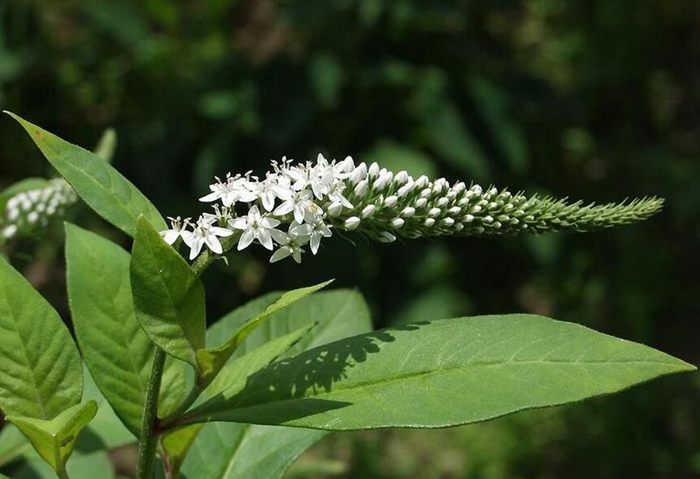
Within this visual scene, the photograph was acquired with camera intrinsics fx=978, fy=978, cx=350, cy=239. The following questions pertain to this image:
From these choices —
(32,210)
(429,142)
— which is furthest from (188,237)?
(429,142)

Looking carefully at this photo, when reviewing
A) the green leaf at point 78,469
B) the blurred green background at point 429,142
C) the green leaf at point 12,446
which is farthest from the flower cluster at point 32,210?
the blurred green background at point 429,142

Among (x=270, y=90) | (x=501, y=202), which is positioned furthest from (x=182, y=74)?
(x=501, y=202)

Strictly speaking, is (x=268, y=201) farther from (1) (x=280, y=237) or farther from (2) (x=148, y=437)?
(2) (x=148, y=437)

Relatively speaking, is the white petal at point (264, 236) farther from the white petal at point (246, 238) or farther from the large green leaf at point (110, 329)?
the large green leaf at point (110, 329)

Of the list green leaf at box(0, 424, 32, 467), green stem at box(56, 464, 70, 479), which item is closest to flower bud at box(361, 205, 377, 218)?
green stem at box(56, 464, 70, 479)

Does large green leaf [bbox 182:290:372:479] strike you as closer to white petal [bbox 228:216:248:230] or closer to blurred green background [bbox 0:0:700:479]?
white petal [bbox 228:216:248:230]

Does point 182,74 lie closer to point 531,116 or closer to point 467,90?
point 467,90
